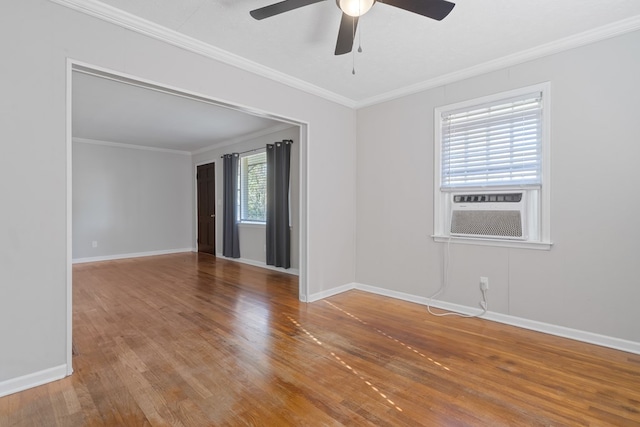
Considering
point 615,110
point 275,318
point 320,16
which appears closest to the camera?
point 320,16

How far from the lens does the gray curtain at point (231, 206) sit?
6.51m

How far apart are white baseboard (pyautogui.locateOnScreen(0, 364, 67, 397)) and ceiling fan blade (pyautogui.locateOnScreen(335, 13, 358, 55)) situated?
2.93m

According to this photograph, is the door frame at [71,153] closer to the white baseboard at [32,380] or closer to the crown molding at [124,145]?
the white baseboard at [32,380]

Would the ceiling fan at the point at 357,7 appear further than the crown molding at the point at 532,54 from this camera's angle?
No

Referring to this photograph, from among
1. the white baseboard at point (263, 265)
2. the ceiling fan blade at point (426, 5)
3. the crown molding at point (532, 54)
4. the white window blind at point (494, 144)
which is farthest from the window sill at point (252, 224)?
the ceiling fan blade at point (426, 5)

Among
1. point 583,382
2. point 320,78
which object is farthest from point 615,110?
point 320,78

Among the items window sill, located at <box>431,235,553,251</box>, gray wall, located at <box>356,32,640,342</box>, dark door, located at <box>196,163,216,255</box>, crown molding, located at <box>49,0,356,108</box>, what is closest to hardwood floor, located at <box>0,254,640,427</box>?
gray wall, located at <box>356,32,640,342</box>

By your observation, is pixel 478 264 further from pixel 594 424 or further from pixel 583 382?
pixel 594 424

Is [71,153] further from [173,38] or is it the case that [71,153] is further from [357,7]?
[357,7]

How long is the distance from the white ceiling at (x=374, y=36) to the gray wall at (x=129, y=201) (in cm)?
336

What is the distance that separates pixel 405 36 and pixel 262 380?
289cm

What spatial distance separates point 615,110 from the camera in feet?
8.30

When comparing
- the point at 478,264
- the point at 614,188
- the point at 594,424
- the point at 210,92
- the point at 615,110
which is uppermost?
the point at 210,92

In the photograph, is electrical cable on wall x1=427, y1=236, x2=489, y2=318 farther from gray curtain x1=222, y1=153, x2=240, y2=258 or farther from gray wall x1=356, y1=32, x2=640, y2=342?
gray curtain x1=222, y1=153, x2=240, y2=258
